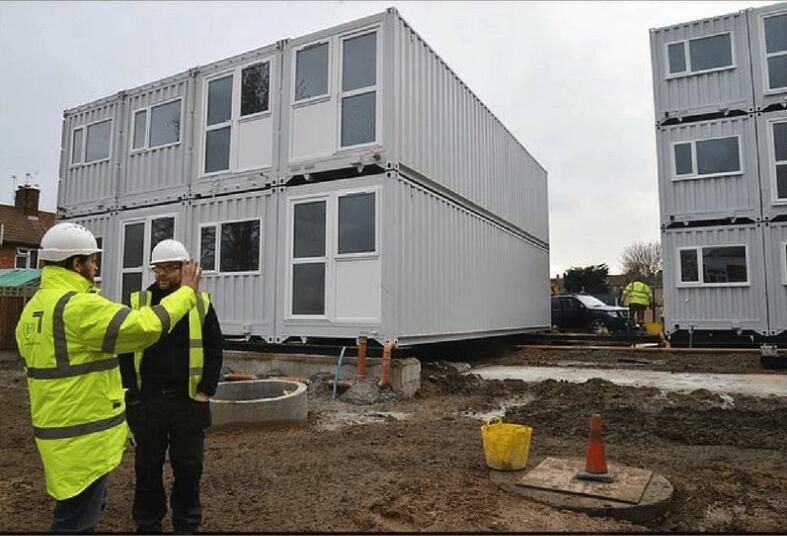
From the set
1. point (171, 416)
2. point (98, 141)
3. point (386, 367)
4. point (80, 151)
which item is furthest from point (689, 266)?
point (80, 151)

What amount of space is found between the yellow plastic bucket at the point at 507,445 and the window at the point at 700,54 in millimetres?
13690

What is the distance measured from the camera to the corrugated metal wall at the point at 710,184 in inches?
557

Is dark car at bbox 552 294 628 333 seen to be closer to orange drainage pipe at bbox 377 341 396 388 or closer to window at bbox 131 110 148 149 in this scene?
orange drainage pipe at bbox 377 341 396 388

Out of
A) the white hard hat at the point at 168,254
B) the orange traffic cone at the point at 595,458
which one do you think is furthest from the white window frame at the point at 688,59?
the white hard hat at the point at 168,254

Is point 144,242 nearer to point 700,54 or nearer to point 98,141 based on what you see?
point 98,141

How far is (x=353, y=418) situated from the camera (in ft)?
25.2

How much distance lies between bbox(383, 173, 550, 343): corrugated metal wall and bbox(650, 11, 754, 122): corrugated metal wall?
216 inches

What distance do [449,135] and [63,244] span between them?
30.3 feet

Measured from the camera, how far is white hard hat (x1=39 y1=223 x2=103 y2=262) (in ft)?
9.96

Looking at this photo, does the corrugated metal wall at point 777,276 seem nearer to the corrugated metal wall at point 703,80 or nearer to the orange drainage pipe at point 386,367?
the corrugated metal wall at point 703,80

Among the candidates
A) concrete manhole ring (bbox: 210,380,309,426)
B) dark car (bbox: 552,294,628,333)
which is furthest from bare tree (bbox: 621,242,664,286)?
concrete manhole ring (bbox: 210,380,309,426)

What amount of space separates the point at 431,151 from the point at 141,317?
8254mm

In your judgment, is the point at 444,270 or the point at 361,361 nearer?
the point at 361,361

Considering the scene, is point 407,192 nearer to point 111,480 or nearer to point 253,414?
point 253,414
